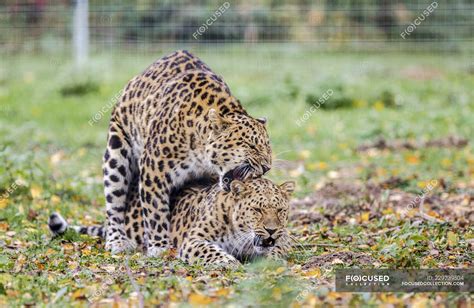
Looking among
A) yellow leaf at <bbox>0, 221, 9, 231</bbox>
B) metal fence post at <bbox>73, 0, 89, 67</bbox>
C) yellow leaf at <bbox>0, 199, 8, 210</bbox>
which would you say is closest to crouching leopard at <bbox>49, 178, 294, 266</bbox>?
yellow leaf at <bbox>0, 221, 9, 231</bbox>

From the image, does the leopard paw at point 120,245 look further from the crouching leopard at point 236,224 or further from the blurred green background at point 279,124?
the crouching leopard at point 236,224

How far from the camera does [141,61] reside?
1995cm

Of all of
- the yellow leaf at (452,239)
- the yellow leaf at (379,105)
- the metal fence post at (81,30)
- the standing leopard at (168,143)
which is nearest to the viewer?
the standing leopard at (168,143)

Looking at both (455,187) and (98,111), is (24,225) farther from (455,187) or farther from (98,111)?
(98,111)

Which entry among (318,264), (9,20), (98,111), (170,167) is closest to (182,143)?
(170,167)

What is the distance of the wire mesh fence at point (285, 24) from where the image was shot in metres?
19.2

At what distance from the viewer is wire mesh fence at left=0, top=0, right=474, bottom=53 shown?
63.1 ft

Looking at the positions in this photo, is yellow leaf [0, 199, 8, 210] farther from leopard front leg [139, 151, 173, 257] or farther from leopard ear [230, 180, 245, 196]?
leopard ear [230, 180, 245, 196]

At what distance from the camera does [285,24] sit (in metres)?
19.6

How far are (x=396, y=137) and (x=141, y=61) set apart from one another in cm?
707

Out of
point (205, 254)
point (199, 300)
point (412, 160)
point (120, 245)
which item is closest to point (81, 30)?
point (412, 160)

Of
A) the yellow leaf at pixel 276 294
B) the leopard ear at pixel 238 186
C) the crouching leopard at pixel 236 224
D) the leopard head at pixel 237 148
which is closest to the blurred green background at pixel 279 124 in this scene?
the yellow leaf at pixel 276 294

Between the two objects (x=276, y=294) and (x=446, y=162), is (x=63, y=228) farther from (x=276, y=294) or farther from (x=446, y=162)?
(x=446, y=162)

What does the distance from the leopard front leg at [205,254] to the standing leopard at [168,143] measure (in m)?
0.51
